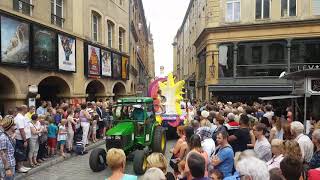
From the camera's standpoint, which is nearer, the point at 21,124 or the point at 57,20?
the point at 21,124

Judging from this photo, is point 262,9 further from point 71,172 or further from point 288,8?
point 71,172

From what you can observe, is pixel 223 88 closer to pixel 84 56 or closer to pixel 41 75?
pixel 84 56

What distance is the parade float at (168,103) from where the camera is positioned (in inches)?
640

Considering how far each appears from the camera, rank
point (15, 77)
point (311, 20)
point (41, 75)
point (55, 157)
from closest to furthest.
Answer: point (55, 157)
point (15, 77)
point (41, 75)
point (311, 20)

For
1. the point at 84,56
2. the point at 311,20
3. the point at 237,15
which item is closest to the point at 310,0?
the point at 311,20

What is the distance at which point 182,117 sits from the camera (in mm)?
16766

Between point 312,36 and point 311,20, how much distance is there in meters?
1.05

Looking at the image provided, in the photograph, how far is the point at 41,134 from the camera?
10.8 m

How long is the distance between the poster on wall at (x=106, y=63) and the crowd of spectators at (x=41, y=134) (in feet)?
22.7

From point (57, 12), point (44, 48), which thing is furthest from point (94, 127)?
point (57, 12)

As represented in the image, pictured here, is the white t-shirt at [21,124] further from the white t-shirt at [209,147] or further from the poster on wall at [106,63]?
the poster on wall at [106,63]

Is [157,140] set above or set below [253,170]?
below

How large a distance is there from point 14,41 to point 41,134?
4538mm

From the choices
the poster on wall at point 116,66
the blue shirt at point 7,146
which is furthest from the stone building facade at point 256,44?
the blue shirt at point 7,146
